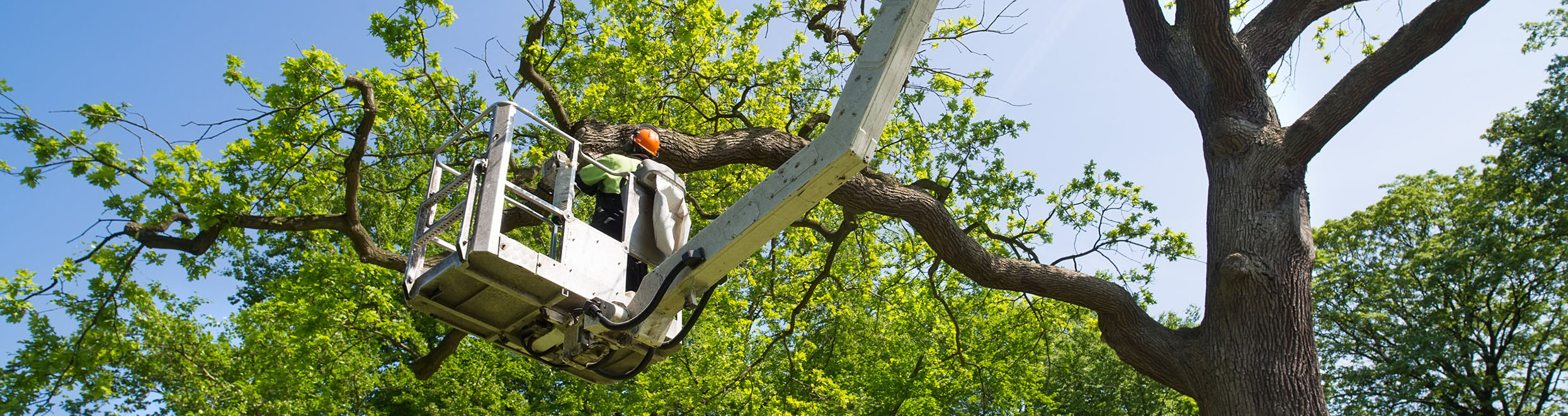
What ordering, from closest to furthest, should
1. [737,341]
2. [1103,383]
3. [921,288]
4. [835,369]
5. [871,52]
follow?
1. [871,52]
2. [737,341]
3. [921,288]
4. [835,369]
5. [1103,383]

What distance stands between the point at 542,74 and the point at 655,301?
6.74 m

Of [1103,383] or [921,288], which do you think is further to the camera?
[1103,383]

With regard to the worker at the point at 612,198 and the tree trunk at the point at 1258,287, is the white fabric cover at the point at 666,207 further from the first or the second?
the tree trunk at the point at 1258,287

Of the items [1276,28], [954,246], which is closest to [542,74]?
[954,246]

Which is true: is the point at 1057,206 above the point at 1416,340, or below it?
below

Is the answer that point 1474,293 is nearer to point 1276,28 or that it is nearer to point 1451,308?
point 1451,308

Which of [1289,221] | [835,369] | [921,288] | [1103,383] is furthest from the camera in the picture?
[1103,383]

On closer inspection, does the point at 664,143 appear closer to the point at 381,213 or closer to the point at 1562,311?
the point at 381,213

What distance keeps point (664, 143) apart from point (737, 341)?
8.50 m

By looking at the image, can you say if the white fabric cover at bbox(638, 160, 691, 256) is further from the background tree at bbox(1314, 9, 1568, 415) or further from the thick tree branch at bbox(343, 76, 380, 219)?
the background tree at bbox(1314, 9, 1568, 415)

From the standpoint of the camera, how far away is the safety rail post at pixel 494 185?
4973 millimetres

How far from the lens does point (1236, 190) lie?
27.0 ft

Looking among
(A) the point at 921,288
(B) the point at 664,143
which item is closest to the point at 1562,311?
(A) the point at 921,288

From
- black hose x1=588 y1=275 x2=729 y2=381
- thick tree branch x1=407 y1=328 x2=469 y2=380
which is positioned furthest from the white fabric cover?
thick tree branch x1=407 y1=328 x2=469 y2=380
